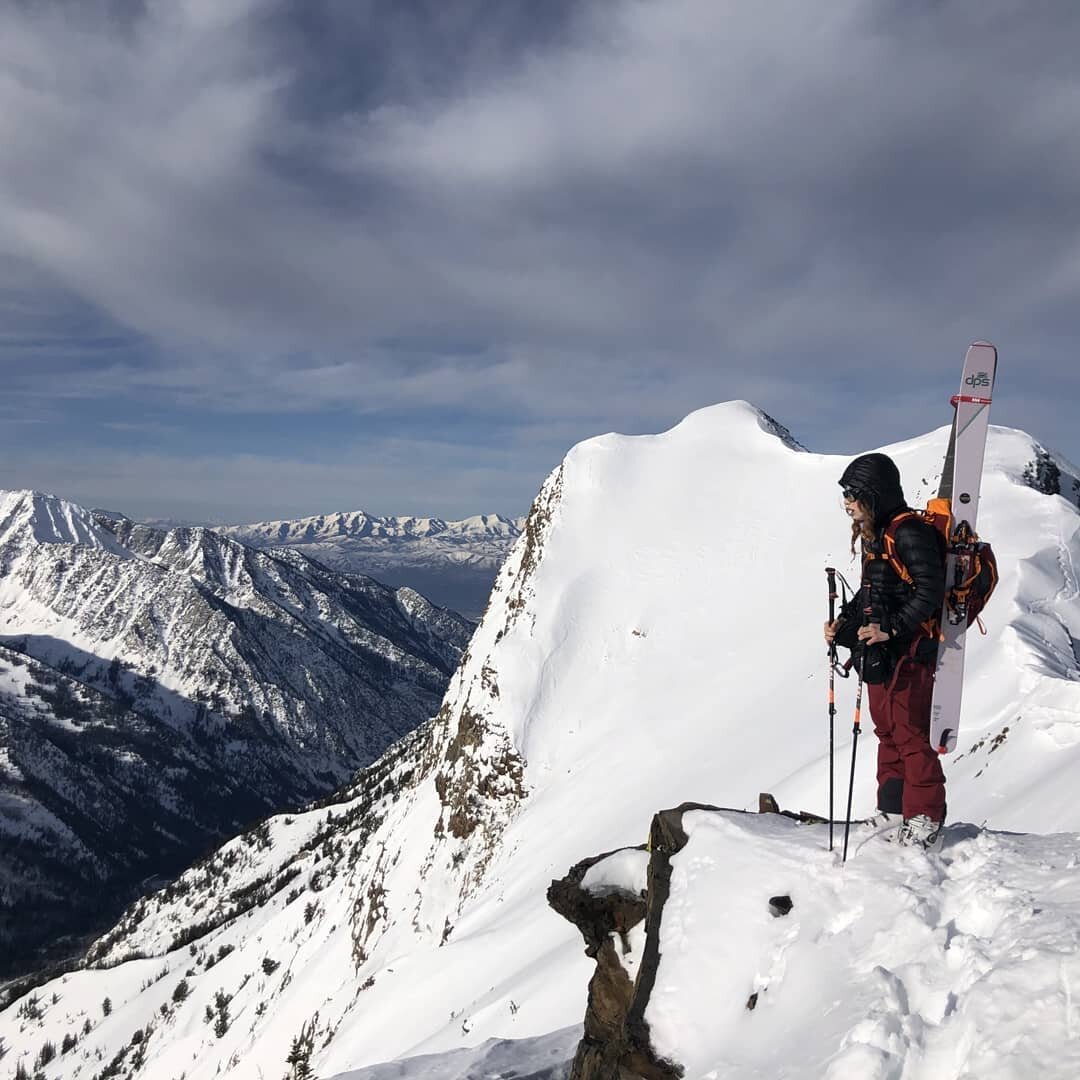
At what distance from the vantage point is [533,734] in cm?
4369

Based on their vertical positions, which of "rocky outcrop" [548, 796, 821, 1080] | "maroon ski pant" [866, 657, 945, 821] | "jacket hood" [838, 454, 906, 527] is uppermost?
"jacket hood" [838, 454, 906, 527]

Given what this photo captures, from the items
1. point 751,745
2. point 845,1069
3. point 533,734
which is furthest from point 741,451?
point 845,1069

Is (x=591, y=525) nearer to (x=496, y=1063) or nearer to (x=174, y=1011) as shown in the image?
(x=496, y=1063)

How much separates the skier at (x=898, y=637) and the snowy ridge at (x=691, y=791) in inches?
23.2

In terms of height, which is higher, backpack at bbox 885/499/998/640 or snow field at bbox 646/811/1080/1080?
backpack at bbox 885/499/998/640

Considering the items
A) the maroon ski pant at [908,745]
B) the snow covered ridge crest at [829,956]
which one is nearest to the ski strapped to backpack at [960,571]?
the maroon ski pant at [908,745]

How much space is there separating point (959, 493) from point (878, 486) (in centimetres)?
180

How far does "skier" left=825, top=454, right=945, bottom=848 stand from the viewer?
653cm

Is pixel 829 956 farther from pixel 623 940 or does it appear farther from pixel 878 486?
pixel 878 486

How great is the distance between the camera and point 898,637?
22.4 ft

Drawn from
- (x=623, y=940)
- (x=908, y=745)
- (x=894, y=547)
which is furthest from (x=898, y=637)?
(x=623, y=940)

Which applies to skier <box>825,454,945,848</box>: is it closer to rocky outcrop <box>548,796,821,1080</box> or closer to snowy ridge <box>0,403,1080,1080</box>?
snowy ridge <box>0,403,1080,1080</box>

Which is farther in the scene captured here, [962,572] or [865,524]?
[865,524]

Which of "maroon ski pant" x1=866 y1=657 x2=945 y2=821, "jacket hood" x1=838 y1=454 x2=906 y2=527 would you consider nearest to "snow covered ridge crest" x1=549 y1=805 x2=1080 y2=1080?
"maroon ski pant" x1=866 y1=657 x2=945 y2=821
